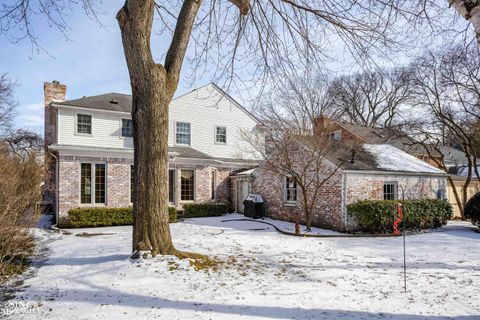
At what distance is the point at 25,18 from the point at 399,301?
9.85 m

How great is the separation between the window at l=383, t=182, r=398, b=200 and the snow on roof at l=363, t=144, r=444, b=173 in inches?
28.0

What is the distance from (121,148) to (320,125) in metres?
9.53

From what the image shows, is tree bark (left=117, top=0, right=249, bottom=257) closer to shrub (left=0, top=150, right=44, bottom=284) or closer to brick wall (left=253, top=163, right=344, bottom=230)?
shrub (left=0, top=150, right=44, bottom=284)

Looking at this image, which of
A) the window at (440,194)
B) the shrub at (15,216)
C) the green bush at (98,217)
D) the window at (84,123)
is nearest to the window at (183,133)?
the window at (84,123)

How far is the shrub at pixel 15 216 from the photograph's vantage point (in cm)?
625

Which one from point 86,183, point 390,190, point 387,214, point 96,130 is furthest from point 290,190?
point 96,130

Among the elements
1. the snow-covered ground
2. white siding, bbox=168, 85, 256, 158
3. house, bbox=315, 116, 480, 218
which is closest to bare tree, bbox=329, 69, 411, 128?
house, bbox=315, 116, 480, 218

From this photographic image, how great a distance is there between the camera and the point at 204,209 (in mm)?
18766

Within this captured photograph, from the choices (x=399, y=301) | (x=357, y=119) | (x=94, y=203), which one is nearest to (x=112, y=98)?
(x=94, y=203)

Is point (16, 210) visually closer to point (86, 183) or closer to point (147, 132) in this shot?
point (147, 132)

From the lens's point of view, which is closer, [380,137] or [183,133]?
[183,133]

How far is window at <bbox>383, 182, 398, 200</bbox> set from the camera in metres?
15.3

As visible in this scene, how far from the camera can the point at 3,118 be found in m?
29.0

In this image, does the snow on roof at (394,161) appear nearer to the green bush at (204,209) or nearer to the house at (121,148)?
the house at (121,148)
